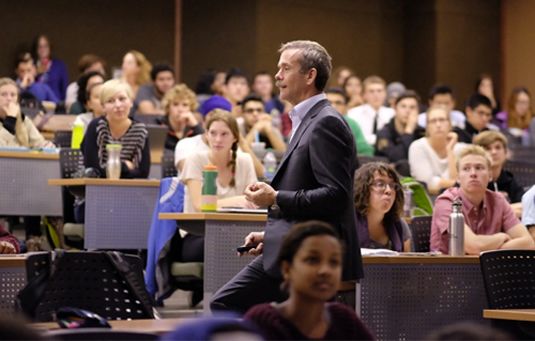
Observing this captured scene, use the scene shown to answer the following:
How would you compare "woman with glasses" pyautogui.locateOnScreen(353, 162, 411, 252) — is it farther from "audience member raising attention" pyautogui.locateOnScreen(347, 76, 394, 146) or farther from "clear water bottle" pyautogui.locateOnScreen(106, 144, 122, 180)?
"audience member raising attention" pyautogui.locateOnScreen(347, 76, 394, 146)

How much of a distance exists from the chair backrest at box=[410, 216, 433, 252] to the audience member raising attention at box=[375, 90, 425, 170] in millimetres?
3531

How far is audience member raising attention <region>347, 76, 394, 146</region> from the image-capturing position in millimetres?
10422

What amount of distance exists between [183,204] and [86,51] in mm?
8027

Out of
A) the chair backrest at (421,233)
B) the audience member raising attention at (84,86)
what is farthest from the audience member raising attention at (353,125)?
the chair backrest at (421,233)

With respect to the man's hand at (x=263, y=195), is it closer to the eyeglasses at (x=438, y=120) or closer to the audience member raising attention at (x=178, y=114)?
the audience member raising attention at (x=178, y=114)

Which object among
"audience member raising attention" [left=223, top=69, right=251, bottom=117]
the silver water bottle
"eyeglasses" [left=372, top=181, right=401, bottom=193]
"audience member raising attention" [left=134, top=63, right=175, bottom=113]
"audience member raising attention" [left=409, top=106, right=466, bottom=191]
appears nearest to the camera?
the silver water bottle

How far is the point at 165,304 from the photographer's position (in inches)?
279

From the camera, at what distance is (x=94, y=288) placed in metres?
3.50

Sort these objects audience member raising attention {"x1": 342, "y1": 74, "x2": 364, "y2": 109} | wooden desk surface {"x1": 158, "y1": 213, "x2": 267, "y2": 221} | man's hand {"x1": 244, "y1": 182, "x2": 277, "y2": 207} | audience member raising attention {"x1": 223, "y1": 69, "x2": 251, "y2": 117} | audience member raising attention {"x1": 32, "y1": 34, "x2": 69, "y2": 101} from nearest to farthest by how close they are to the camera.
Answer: man's hand {"x1": 244, "y1": 182, "x2": 277, "y2": 207}
wooden desk surface {"x1": 158, "y1": 213, "x2": 267, "y2": 221}
audience member raising attention {"x1": 223, "y1": 69, "x2": 251, "y2": 117}
audience member raising attention {"x1": 342, "y1": 74, "x2": 364, "y2": 109}
audience member raising attention {"x1": 32, "y1": 34, "x2": 69, "y2": 101}

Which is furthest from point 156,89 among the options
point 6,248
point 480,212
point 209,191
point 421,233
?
point 6,248

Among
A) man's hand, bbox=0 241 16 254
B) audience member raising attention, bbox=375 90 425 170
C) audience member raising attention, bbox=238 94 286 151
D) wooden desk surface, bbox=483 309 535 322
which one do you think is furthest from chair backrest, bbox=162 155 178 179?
wooden desk surface, bbox=483 309 535 322

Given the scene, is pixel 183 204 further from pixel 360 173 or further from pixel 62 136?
pixel 62 136

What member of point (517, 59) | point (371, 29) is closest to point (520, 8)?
point (517, 59)

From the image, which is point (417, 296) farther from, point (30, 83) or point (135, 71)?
point (30, 83)
